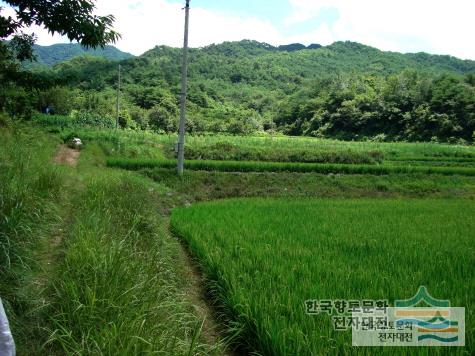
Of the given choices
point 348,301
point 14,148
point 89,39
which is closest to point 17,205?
point 89,39

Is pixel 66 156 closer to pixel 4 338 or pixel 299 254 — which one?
pixel 299 254

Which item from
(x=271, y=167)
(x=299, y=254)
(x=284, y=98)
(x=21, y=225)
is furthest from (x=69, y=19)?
(x=284, y=98)

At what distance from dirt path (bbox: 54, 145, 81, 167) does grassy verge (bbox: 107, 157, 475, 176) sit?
5.03 ft

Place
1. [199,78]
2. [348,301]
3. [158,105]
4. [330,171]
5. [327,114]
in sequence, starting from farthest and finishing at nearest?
[199,78] → [327,114] → [158,105] → [330,171] → [348,301]

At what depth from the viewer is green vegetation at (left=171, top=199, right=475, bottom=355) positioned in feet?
11.1

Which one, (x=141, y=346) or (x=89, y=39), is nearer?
(x=141, y=346)

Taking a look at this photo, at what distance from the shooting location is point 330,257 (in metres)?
5.57

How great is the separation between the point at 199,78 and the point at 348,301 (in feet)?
274

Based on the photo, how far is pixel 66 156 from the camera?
53.7 ft

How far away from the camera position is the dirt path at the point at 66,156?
48.5 feet

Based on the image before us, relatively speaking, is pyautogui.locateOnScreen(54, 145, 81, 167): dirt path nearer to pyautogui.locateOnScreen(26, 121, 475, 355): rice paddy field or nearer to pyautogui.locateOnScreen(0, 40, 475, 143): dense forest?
pyautogui.locateOnScreen(26, 121, 475, 355): rice paddy field

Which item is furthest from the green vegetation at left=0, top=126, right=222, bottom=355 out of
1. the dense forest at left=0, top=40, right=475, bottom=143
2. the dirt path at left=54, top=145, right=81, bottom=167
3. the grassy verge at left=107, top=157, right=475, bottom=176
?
the dense forest at left=0, top=40, right=475, bottom=143

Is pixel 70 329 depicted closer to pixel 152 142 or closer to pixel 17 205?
pixel 17 205

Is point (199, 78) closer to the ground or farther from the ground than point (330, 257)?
farther from the ground
